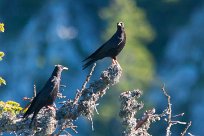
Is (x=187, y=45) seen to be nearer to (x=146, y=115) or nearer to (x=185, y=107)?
(x=185, y=107)

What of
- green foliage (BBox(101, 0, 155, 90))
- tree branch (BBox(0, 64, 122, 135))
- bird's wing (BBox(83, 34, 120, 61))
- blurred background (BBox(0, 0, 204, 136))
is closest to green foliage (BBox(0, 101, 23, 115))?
tree branch (BBox(0, 64, 122, 135))

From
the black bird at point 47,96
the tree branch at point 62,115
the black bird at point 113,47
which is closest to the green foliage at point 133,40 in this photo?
the black bird at point 113,47

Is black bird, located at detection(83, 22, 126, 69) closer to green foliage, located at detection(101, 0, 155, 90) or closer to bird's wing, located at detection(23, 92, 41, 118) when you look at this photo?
bird's wing, located at detection(23, 92, 41, 118)

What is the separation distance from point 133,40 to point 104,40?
3.41 m

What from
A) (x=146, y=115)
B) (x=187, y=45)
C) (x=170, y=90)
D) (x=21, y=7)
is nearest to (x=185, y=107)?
(x=170, y=90)

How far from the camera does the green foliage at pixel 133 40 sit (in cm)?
7812

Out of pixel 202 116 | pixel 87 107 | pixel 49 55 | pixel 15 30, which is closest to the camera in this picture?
pixel 87 107

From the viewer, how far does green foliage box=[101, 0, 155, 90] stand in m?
78.1

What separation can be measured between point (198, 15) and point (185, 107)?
51.0 ft

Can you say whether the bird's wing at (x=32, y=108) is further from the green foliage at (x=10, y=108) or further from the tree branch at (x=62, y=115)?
the green foliage at (x=10, y=108)

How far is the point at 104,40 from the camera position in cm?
8119

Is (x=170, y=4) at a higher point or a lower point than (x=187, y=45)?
higher

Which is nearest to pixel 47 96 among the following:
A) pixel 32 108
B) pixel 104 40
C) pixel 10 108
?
pixel 10 108

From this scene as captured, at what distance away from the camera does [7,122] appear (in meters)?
12.6
